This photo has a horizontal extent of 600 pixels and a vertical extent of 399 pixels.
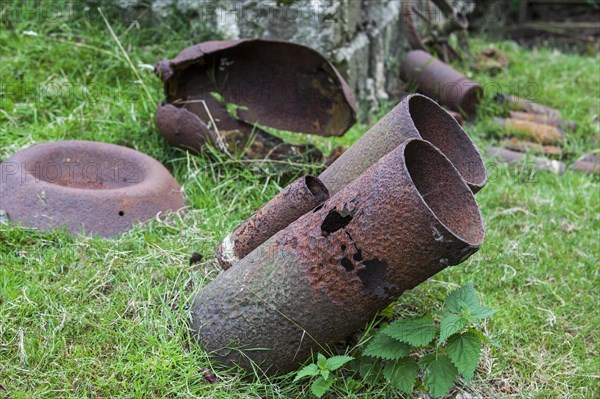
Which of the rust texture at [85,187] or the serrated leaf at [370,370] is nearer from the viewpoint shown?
the serrated leaf at [370,370]

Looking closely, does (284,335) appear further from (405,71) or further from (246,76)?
(405,71)

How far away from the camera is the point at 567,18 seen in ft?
30.3

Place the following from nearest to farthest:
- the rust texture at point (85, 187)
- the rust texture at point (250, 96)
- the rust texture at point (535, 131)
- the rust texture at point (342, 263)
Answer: the rust texture at point (342, 263) < the rust texture at point (85, 187) < the rust texture at point (250, 96) < the rust texture at point (535, 131)

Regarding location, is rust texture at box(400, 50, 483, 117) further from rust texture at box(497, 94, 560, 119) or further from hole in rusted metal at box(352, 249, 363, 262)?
hole in rusted metal at box(352, 249, 363, 262)

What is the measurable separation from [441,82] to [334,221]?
367 cm

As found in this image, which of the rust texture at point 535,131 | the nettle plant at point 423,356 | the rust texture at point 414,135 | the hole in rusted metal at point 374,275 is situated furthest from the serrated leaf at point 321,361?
the rust texture at point 535,131

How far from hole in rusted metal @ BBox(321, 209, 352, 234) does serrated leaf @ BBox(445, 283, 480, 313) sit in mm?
504

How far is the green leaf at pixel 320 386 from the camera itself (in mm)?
2234

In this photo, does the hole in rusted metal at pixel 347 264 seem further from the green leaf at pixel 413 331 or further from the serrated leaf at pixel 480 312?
the serrated leaf at pixel 480 312

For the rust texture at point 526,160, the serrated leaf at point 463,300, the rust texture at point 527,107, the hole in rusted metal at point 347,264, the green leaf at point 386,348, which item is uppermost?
the hole in rusted metal at point 347,264

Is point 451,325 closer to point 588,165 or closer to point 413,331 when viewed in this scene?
point 413,331

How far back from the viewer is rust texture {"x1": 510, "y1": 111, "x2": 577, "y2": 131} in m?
5.41

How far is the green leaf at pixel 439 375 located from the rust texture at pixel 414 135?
2.14 ft

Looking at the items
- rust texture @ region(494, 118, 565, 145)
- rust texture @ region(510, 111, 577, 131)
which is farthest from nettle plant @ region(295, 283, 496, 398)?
rust texture @ region(510, 111, 577, 131)
